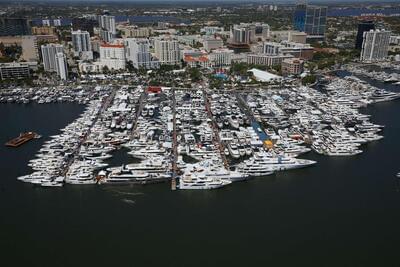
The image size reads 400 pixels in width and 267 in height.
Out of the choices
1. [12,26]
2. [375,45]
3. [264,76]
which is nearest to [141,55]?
[264,76]

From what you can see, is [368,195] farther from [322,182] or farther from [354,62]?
[354,62]

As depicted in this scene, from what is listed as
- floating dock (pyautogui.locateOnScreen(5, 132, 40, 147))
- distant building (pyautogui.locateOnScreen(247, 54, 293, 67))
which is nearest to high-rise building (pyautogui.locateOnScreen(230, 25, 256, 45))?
distant building (pyautogui.locateOnScreen(247, 54, 293, 67))

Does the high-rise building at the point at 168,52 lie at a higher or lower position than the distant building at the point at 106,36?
lower

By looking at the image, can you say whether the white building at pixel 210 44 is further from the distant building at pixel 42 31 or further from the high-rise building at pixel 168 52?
the distant building at pixel 42 31

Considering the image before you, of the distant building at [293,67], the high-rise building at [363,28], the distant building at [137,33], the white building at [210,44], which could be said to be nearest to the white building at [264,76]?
the distant building at [293,67]

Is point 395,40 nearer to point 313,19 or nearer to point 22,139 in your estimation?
point 313,19
